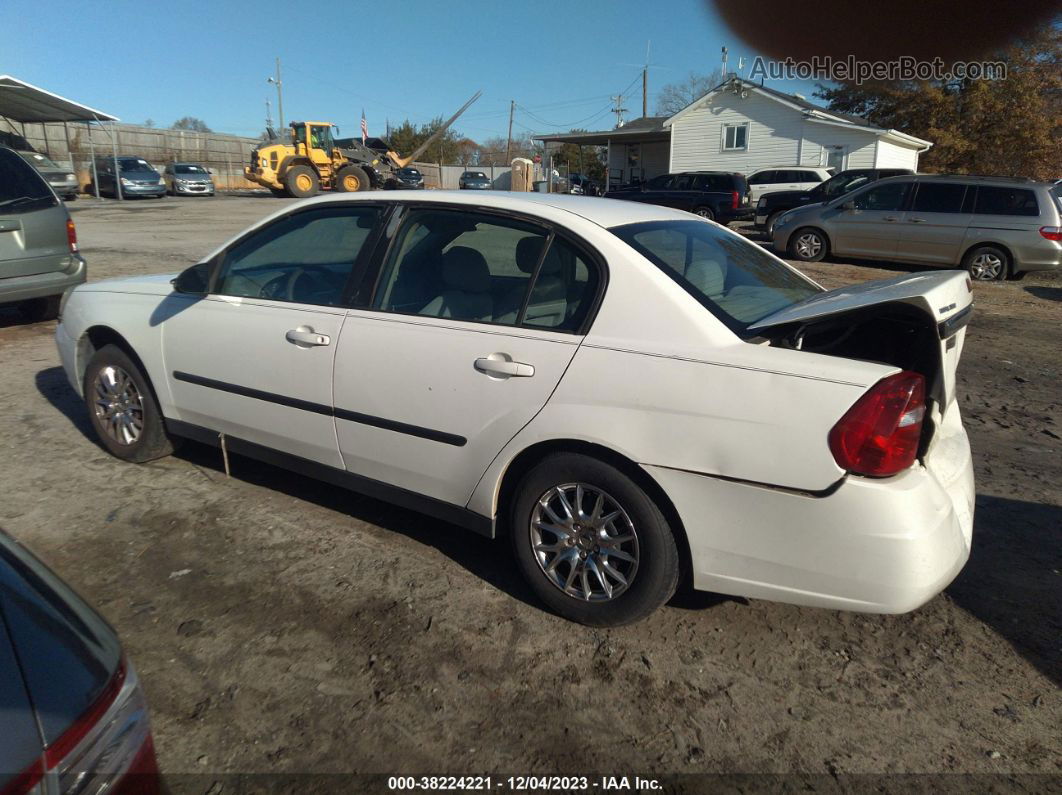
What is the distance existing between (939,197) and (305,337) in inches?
490

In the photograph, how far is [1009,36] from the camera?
896 mm

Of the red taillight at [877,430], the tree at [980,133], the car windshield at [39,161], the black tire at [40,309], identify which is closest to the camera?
the red taillight at [877,430]

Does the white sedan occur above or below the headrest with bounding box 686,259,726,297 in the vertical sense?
below

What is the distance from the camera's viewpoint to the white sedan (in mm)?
2555

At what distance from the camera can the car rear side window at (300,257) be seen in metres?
3.78

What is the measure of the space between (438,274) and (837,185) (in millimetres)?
19172

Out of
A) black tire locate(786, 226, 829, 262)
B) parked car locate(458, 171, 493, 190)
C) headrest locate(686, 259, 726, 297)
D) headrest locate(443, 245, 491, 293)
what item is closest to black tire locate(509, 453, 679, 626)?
headrest locate(686, 259, 726, 297)

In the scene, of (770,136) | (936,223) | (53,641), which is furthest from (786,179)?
(53,641)

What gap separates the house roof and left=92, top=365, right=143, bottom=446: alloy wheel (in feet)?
72.1

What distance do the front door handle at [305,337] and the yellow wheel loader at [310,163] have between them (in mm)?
27359

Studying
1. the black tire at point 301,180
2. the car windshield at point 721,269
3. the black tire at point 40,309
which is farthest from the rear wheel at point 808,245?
the black tire at point 301,180

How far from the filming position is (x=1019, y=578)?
346cm

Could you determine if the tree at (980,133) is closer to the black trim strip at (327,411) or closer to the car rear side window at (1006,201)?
the car rear side window at (1006,201)

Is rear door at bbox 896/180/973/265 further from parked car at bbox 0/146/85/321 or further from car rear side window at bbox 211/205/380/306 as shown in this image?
parked car at bbox 0/146/85/321
